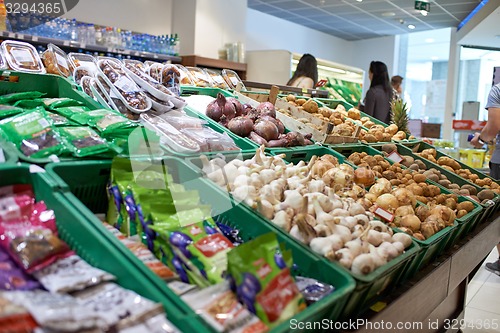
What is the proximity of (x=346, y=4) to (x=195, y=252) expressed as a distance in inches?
318

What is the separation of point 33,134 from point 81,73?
88 cm

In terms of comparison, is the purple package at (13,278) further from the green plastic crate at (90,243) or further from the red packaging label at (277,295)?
the red packaging label at (277,295)

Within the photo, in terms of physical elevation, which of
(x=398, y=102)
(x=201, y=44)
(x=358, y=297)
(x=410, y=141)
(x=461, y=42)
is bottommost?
(x=358, y=297)

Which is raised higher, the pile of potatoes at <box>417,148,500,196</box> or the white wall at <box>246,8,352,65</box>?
the white wall at <box>246,8,352,65</box>

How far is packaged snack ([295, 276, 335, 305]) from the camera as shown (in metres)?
1.14

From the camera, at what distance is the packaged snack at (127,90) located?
6.64 ft

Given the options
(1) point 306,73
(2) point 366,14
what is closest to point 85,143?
(1) point 306,73

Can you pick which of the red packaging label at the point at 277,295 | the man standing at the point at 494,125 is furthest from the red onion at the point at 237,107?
the man standing at the point at 494,125

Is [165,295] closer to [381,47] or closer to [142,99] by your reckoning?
[142,99]

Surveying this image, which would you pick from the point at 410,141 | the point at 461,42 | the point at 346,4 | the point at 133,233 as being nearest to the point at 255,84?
the point at 410,141

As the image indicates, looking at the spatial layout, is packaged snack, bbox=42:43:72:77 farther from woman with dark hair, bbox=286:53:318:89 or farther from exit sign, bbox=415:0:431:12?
exit sign, bbox=415:0:431:12

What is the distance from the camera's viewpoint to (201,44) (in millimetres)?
6664

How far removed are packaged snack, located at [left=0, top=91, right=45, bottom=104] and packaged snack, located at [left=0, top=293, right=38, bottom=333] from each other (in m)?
1.29

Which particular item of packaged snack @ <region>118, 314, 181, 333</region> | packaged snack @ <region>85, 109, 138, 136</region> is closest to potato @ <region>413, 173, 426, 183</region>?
packaged snack @ <region>85, 109, 138, 136</region>
